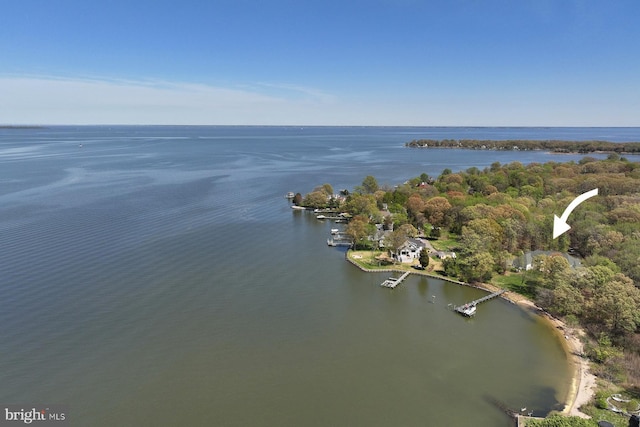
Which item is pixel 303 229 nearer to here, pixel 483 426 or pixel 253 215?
pixel 253 215

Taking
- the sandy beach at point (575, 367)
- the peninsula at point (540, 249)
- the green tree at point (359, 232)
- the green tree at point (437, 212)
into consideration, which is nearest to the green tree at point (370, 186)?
the peninsula at point (540, 249)

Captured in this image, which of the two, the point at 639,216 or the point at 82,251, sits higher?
the point at 639,216

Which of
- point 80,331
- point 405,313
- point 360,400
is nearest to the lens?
point 360,400

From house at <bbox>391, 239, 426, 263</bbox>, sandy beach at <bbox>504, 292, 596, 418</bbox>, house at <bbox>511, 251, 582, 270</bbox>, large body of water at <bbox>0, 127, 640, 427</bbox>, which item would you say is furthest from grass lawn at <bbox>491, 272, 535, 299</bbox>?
house at <bbox>391, 239, 426, 263</bbox>

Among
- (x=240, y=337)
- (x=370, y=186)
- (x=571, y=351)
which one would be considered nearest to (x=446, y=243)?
(x=571, y=351)

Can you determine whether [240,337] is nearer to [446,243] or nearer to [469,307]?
[469,307]

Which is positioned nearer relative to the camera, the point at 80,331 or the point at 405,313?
the point at 80,331

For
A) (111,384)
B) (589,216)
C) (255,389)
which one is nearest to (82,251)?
(111,384)

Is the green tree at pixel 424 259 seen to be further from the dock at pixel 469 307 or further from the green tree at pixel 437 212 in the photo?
the green tree at pixel 437 212
